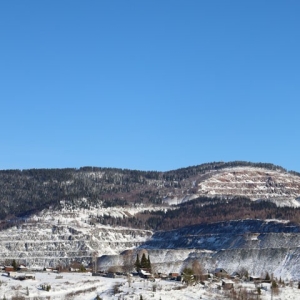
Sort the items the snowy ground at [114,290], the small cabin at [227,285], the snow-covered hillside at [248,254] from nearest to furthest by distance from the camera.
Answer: the snowy ground at [114,290] < the small cabin at [227,285] < the snow-covered hillside at [248,254]

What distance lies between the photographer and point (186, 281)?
102938 mm

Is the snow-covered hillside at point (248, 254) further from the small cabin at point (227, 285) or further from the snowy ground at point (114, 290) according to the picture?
the snowy ground at point (114, 290)

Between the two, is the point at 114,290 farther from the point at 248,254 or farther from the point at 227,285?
the point at 248,254

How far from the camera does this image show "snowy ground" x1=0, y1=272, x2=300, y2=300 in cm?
9038

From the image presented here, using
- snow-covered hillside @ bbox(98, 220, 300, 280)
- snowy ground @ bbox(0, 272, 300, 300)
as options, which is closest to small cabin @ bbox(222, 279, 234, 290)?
snowy ground @ bbox(0, 272, 300, 300)

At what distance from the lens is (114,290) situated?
93.7m

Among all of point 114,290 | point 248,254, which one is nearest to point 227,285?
point 114,290

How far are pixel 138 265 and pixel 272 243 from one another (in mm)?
55650

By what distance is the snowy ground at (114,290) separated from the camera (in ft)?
297

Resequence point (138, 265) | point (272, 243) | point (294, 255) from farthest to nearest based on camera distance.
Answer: point (272, 243) < point (294, 255) < point (138, 265)

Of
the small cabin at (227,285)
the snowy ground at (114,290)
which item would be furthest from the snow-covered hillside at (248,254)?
the snowy ground at (114,290)

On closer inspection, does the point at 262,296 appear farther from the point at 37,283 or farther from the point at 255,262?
the point at 255,262

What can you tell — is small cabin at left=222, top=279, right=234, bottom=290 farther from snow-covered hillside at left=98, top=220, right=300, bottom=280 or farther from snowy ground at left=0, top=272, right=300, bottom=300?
snow-covered hillside at left=98, top=220, right=300, bottom=280

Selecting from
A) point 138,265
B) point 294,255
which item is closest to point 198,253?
point 294,255
